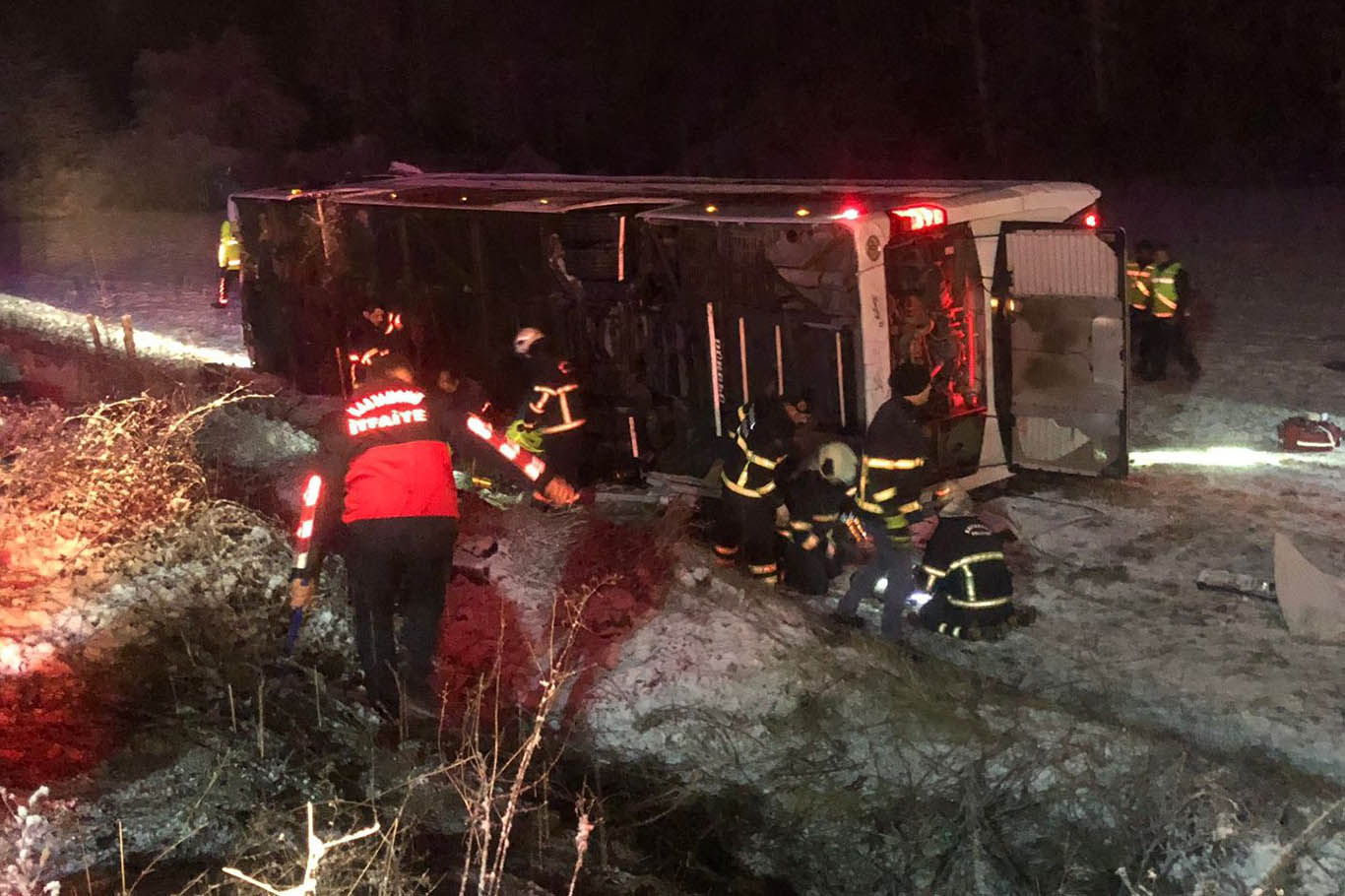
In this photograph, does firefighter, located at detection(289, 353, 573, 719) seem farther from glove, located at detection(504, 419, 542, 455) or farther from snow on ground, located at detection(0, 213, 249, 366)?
snow on ground, located at detection(0, 213, 249, 366)

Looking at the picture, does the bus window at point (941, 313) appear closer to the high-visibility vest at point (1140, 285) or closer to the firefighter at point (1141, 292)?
the firefighter at point (1141, 292)

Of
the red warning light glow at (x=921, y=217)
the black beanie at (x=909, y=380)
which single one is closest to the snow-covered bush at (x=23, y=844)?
the black beanie at (x=909, y=380)

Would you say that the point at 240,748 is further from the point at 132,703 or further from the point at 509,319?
the point at 509,319

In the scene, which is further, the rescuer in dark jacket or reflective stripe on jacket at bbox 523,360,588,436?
reflective stripe on jacket at bbox 523,360,588,436

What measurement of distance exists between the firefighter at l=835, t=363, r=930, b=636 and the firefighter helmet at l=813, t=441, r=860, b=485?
39cm

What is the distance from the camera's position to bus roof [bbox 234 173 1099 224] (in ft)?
24.7

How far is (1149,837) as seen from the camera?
4.59 meters

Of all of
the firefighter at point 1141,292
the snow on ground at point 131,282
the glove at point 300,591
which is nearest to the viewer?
the glove at point 300,591

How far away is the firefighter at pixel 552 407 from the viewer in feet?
26.5

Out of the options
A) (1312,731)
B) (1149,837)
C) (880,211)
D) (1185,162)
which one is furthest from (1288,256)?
(1149,837)

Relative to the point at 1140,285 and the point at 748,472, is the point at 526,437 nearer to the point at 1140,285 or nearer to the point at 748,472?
the point at 748,472

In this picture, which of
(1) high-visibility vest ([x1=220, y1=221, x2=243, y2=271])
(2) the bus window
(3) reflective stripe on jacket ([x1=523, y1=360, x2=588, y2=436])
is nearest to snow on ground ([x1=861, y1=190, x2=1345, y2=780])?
(2) the bus window

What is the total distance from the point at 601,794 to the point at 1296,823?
2.62m

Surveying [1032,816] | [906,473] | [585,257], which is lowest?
[1032,816]
